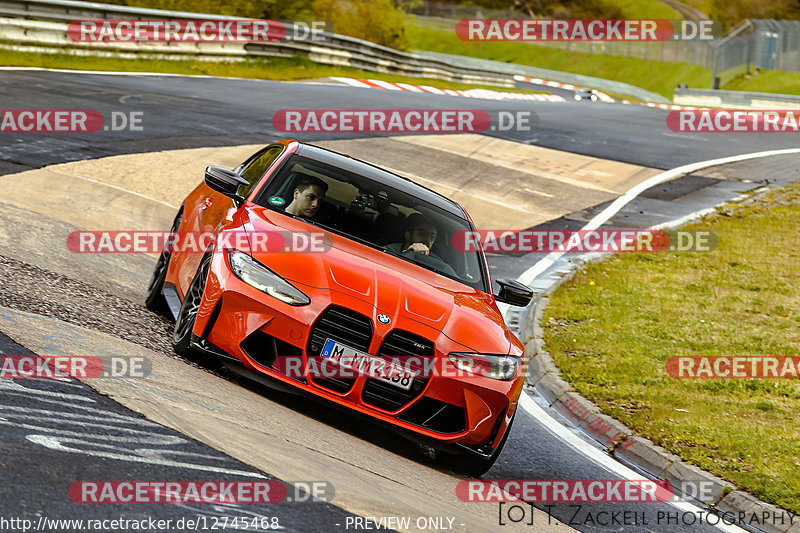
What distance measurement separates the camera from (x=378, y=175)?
26.8ft

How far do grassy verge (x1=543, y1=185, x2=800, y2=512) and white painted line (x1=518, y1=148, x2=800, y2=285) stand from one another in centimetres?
66

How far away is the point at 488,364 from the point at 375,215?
5.57 ft

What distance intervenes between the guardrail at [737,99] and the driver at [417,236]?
103 feet

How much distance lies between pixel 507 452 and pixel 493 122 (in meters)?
17.5

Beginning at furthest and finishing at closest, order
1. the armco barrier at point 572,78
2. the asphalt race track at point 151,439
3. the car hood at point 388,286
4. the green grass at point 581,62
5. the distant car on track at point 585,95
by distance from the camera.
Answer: the green grass at point 581,62 → the armco barrier at point 572,78 → the distant car on track at point 585,95 → the car hood at point 388,286 → the asphalt race track at point 151,439

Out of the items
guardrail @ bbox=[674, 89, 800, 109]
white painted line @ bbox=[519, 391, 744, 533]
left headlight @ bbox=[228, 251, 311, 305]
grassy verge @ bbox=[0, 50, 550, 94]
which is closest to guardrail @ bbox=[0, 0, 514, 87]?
grassy verge @ bbox=[0, 50, 550, 94]

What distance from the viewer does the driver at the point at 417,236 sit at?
7.60m

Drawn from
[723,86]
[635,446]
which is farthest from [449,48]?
[635,446]

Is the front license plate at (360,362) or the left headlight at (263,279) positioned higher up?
the left headlight at (263,279)

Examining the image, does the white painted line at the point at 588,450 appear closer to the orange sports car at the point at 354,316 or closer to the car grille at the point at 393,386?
the orange sports car at the point at 354,316

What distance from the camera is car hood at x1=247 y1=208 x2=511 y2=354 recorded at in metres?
6.41

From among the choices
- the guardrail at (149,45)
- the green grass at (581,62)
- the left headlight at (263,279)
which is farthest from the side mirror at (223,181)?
the green grass at (581,62)

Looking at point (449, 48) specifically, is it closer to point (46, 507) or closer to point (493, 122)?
point (493, 122)

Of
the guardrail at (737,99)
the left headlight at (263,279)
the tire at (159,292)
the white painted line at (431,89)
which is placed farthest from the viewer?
the guardrail at (737,99)
